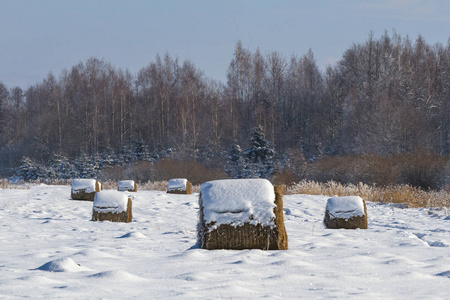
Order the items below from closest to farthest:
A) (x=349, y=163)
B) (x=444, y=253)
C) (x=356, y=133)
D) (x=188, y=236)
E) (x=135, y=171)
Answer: (x=444, y=253), (x=188, y=236), (x=349, y=163), (x=135, y=171), (x=356, y=133)

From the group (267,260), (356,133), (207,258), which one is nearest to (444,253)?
(267,260)

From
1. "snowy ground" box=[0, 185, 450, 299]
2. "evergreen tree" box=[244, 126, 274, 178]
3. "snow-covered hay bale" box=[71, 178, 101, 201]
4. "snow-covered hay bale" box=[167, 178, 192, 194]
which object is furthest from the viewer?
"evergreen tree" box=[244, 126, 274, 178]

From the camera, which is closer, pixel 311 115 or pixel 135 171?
pixel 135 171

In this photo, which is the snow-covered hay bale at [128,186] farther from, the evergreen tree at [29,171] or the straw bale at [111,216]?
the evergreen tree at [29,171]

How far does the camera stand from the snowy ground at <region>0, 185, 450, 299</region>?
363 cm

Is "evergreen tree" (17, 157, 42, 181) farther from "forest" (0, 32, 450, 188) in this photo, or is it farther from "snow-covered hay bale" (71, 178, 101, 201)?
"snow-covered hay bale" (71, 178, 101, 201)

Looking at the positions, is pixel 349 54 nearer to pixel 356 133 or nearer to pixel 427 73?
pixel 427 73

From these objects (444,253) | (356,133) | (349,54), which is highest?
(349,54)

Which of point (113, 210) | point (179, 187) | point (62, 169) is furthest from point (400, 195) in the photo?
point (62, 169)

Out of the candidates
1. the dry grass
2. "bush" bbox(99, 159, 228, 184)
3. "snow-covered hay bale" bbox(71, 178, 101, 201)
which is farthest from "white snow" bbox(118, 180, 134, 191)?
"bush" bbox(99, 159, 228, 184)

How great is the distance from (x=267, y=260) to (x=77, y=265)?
70.9 inches

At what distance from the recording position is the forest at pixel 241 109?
132 feet

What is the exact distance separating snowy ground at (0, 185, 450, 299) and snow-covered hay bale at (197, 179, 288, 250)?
177 mm

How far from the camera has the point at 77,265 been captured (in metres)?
4.50
